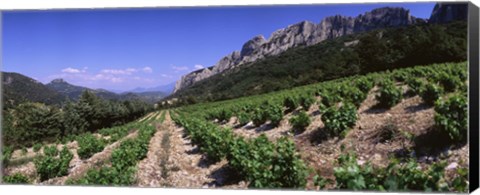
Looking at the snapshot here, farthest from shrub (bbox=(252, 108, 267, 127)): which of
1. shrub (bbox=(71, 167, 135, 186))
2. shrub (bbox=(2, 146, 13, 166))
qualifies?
shrub (bbox=(2, 146, 13, 166))

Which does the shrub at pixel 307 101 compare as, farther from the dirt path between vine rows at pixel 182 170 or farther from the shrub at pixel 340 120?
the dirt path between vine rows at pixel 182 170

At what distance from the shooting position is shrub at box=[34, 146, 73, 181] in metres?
9.28

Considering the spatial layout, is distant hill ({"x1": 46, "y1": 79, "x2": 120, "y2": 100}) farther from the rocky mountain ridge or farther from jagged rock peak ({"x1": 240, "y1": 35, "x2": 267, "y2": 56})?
jagged rock peak ({"x1": 240, "y1": 35, "x2": 267, "y2": 56})

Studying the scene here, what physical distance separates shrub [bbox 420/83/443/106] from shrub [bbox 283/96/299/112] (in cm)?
236

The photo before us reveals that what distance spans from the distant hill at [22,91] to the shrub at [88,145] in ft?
7.04

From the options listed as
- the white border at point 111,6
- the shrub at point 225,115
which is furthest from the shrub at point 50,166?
the shrub at point 225,115

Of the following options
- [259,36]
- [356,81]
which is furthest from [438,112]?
[259,36]

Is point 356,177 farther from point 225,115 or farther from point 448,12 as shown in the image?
point 225,115

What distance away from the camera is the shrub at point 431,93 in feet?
25.9

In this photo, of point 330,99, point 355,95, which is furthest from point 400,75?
point 330,99

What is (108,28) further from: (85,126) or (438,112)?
(438,112)

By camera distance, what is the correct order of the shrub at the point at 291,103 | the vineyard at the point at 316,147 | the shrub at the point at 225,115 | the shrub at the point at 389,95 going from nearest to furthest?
the vineyard at the point at 316,147 < the shrub at the point at 389,95 < the shrub at the point at 291,103 < the shrub at the point at 225,115

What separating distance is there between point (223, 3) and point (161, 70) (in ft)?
5.07

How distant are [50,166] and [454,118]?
21.0 ft
